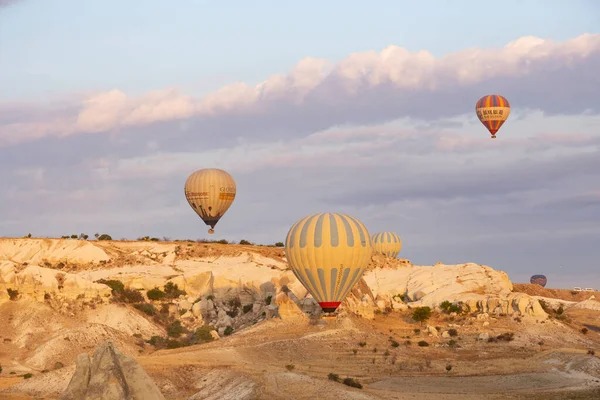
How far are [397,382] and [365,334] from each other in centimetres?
1376

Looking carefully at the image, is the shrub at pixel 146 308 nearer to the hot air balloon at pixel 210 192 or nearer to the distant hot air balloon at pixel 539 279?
the hot air balloon at pixel 210 192

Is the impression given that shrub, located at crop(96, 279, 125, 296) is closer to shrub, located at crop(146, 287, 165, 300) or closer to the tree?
shrub, located at crop(146, 287, 165, 300)

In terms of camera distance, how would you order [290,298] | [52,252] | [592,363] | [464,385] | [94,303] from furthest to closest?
Answer: 1. [52,252]
2. [94,303]
3. [290,298]
4. [592,363]
5. [464,385]

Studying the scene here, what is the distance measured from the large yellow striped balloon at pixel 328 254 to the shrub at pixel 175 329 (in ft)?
52.2

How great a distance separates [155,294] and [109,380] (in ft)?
181

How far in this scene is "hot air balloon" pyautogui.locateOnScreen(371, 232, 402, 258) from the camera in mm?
137125

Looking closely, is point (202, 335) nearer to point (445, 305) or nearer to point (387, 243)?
point (445, 305)

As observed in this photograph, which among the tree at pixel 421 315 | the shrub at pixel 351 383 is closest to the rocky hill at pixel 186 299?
the tree at pixel 421 315

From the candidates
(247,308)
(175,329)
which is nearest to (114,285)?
(175,329)

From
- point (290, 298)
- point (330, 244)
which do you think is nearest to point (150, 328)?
point (290, 298)

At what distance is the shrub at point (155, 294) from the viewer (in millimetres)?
99312

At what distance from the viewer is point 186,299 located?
3952 inches

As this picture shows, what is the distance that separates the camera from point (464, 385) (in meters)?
67.1

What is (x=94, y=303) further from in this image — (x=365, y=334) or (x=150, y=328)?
(x=365, y=334)
